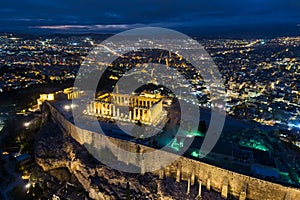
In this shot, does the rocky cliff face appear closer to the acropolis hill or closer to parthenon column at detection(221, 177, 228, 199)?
the acropolis hill

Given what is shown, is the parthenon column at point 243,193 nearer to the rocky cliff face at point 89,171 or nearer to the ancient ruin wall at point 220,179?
the ancient ruin wall at point 220,179

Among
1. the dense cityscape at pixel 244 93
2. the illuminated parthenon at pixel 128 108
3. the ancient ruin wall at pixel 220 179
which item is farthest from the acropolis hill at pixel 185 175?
the illuminated parthenon at pixel 128 108

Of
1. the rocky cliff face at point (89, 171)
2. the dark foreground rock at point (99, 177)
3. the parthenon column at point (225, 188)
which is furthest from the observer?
the rocky cliff face at point (89, 171)

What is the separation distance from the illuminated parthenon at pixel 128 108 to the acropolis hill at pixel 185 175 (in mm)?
2734

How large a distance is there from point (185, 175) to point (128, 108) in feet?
26.2

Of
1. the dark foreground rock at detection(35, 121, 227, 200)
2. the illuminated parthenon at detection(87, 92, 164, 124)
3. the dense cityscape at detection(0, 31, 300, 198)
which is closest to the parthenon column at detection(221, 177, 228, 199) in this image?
the dark foreground rock at detection(35, 121, 227, 200)

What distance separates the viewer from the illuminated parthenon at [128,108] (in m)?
16.0

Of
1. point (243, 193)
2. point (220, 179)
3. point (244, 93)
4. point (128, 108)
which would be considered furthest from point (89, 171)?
point (244, 93)

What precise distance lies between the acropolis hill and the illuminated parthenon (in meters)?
2.73

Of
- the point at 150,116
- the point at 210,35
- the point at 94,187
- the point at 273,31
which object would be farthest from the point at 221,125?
the point at 273,31

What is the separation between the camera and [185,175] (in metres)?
11.3

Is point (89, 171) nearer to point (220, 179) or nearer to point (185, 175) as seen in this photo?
point (185, 175)

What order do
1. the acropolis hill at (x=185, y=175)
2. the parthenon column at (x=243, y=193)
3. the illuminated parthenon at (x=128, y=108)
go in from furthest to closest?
the illuminated parthenon at (x=128, y=108) → the parthenon column at (x=243, y=193) → the acropolis hill at (x=185, y=175)

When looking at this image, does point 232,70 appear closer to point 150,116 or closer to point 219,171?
point 150,116
